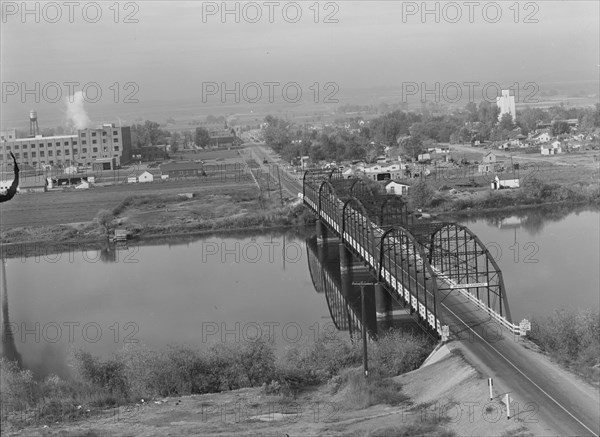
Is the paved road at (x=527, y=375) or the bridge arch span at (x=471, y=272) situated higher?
the bridge arch span at (x=471, y=272)

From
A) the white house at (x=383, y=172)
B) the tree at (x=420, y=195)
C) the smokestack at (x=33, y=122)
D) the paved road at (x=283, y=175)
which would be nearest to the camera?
the tree at (x=420, y=195)

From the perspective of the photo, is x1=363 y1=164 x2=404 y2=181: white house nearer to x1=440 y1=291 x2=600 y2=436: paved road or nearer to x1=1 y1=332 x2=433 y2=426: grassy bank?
x1=440 y1=291 x2=600 y2=436: paved road

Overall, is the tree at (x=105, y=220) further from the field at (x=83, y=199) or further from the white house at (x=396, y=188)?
the white house at (x=396, y=188)

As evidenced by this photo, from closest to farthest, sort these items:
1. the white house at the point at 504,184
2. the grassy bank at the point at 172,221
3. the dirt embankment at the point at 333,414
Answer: the dirt embankment at the point at 333,414, the grassy bank at the point at 172,221, the white house at the point at 504,184

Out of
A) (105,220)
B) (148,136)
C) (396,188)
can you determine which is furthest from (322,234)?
(148,136)

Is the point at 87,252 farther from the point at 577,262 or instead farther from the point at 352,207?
the point at 577,262

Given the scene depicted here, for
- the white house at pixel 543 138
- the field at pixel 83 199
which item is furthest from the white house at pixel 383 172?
the white house at pixel 543 138

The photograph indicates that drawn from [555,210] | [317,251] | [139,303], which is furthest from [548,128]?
[139,303]

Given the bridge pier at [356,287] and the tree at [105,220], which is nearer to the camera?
the bridge pier at [356,287]
